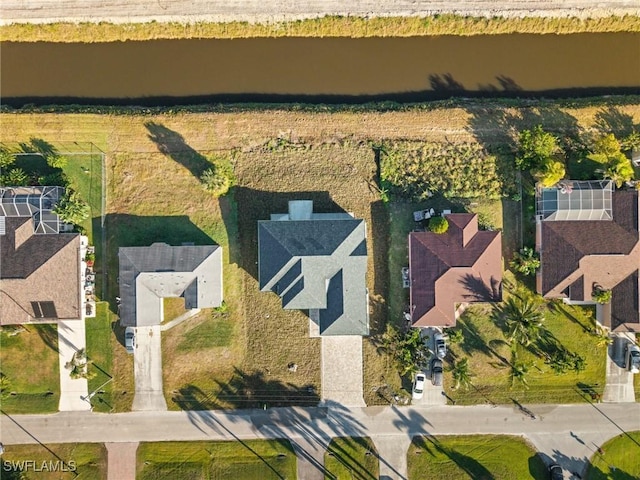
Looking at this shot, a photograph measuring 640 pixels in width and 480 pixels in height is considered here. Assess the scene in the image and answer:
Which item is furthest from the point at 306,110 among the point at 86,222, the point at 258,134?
the point at 86,222

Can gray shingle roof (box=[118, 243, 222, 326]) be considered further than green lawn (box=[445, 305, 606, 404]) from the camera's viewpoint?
No

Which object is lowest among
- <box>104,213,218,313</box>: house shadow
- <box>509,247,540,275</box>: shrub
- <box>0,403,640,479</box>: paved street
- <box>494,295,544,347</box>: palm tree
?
<box>0,403,640,479</box>: paved street

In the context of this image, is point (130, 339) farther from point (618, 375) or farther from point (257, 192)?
point (618, 375)

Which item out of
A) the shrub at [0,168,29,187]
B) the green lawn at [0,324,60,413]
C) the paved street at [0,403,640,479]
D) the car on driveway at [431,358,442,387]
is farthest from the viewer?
the green lawn at [0,324,60,413]

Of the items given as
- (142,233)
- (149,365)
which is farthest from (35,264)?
(149,365)

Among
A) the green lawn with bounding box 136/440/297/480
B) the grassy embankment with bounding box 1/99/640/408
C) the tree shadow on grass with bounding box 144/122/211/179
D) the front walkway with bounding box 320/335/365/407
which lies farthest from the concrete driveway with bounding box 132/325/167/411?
the tree shadow on grass with bounding box 144/122/211/179

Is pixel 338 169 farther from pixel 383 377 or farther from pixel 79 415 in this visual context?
pixel 79 415

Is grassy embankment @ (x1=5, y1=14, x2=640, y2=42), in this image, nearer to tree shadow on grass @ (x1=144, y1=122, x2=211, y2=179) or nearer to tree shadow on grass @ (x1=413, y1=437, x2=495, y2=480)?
tree shadow on grass @ (x1=144, y1=122, x2=211, y2=179)
